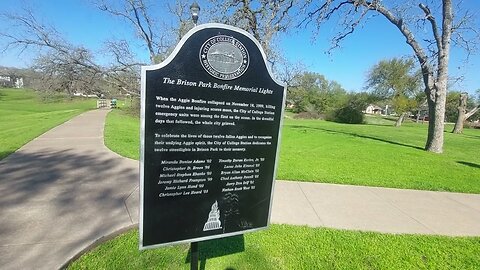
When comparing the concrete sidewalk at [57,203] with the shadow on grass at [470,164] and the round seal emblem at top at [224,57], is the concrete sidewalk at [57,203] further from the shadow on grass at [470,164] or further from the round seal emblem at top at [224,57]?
the shadow on grass at [470,164]

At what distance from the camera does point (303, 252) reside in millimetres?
3232

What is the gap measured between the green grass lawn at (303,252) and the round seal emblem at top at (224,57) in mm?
2091

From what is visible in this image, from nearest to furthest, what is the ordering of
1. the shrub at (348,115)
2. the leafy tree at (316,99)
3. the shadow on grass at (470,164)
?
the shadow on grass at (470,164)
the shrub at (348,115)
the leafy tree at (316,99)

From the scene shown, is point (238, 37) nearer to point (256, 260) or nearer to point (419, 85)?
point (256, 260)

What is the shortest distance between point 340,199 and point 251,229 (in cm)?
330

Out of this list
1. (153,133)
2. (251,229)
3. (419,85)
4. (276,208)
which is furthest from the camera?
(419,85)

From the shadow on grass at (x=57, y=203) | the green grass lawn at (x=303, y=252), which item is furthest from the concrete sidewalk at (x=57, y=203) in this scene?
the green grass lawn at (x=303, y=252)

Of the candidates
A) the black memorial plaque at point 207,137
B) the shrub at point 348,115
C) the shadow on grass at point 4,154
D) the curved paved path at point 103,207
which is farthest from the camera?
the shrub at point 348,115

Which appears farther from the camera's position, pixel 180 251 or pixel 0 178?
pixel 0 178

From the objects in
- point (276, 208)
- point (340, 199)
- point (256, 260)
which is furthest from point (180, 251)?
point (340, 199)

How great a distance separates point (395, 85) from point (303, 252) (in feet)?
181

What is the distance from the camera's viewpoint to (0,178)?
5.07 metres

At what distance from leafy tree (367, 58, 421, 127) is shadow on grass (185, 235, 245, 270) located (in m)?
49.9

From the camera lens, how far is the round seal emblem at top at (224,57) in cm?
193
